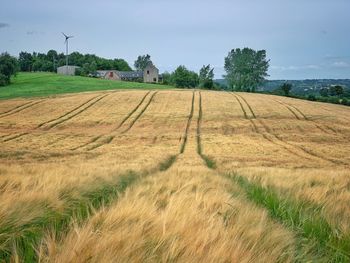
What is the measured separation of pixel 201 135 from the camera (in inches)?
1927

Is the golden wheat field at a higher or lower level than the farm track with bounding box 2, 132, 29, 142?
higher

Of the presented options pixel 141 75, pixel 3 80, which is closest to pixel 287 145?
pixel 3 80

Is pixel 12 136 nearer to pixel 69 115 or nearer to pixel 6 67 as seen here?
pixel 69 115

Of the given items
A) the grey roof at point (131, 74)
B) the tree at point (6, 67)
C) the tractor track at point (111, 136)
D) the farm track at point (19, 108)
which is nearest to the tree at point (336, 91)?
the tractor track at point (111, 136)

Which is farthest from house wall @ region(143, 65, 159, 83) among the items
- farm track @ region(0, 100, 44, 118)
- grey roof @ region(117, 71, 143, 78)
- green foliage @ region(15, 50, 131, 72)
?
farm track @ region(0, 100, 44, 118)

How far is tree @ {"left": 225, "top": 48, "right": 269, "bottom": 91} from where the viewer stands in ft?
466

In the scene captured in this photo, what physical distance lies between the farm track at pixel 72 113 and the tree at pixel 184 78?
235 feet

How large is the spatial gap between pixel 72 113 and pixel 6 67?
5333 centimetres

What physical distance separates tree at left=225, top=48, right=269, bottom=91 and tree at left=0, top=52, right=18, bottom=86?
7180 cm

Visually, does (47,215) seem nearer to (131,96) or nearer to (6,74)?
(131,96)

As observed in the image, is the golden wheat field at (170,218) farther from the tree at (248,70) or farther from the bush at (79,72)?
the bush at (79,72)

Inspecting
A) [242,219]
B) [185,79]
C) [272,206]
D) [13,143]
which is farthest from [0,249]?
[185,79]

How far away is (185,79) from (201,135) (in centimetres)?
10454

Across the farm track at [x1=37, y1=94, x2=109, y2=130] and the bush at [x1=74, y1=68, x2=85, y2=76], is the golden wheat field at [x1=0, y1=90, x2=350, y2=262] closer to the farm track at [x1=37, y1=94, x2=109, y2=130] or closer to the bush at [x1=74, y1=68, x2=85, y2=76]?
the farm track at [x1=37, y1=94, x2=109, y2=130]
